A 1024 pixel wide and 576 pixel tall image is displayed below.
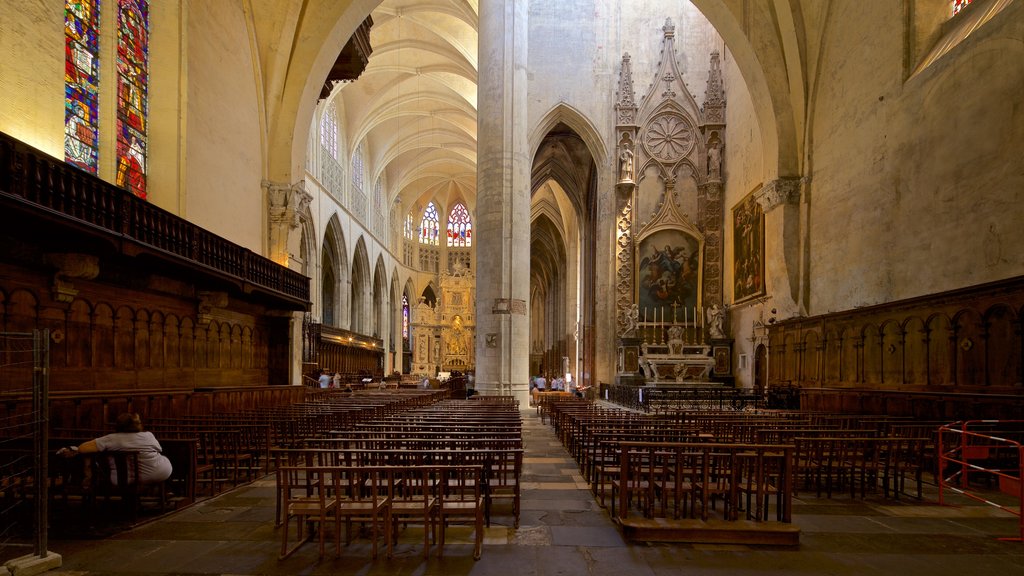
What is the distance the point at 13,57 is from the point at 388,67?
25.1m

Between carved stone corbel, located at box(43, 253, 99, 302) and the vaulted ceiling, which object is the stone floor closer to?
carved stone corbel, located at box(43, 253, 99, 302)

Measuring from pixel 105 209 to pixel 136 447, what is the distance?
4.85 m

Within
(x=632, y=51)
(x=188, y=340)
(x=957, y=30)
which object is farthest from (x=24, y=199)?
(x=632, y=51)

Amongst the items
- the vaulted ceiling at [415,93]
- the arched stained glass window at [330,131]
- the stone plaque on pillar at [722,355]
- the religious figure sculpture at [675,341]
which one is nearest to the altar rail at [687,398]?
the religious figure sculpture at [675,341]

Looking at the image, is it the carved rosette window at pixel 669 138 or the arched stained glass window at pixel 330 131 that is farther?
the arched stained glass window at pixel 330 131

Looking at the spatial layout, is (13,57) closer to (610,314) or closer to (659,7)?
(610,314)

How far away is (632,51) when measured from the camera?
26.0 metres

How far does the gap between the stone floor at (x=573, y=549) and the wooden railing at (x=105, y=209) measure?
4208 mm

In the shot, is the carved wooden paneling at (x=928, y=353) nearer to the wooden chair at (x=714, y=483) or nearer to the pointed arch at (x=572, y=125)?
the wooden chair at (x=714, y=483)

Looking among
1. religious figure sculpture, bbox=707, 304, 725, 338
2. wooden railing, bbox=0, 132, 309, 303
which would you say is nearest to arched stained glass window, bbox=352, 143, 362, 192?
religious figure sculpture, bbox=707, 304, 725, 338

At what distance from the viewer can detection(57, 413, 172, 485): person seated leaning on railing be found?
4941 mm

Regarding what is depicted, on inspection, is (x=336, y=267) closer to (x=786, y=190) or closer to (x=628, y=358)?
(x=628, y=358)

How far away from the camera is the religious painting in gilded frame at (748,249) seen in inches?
794

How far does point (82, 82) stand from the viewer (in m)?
10.8
